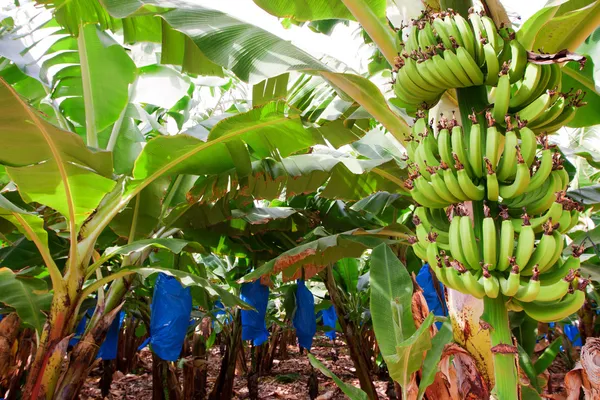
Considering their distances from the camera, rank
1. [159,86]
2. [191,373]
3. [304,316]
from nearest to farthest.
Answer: [159,86]
[304,316]
[191,373]

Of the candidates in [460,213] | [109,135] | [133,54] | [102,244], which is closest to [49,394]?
[102,244]

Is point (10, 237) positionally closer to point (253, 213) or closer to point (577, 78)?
point (253, 213)

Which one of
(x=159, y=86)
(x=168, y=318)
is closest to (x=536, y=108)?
(x=168, y=318)

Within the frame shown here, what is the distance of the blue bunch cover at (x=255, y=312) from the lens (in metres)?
3.79

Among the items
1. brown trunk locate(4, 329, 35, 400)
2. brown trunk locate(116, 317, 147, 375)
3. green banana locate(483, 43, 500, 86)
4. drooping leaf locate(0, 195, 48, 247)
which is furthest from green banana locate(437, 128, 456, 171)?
brown trunk locate(116, 317, 147, 375)

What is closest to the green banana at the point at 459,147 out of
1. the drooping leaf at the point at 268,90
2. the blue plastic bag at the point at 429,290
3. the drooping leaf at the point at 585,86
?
the drooping leaf at the point at 585,86

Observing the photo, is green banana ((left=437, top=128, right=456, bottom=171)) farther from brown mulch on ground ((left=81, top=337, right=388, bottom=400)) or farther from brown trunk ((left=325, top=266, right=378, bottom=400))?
brown mulch on ground ((left=81, top=337, right=388, bottom=400))

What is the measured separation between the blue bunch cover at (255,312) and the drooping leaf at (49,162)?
168 cm

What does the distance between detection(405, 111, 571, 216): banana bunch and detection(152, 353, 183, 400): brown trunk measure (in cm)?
343

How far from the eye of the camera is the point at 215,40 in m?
2.04

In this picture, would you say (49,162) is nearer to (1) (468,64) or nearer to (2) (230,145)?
(2) (230,145)

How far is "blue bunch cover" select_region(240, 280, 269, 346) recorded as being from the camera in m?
3.79

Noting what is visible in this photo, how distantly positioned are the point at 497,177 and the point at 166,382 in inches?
145

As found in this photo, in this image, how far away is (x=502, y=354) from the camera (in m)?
1.25
